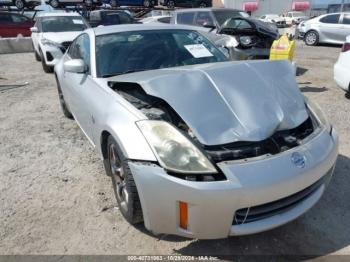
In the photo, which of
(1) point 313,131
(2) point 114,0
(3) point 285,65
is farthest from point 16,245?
(2) point 114,0

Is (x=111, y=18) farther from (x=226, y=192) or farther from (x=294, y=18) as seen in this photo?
(x=294, y=18)

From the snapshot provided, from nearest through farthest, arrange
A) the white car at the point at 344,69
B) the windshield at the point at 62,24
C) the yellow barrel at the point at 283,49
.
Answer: the white car at the point at 344,69, the yellow barrel at the point at 283,49, the windshield at the point at 62,24

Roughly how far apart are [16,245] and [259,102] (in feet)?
6.92

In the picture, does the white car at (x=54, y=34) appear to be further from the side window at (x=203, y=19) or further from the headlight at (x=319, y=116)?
the headlight at (x=319, y=116)

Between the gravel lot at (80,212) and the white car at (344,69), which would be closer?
the gravel lot at (80,212)

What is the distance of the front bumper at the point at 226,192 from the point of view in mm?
1826

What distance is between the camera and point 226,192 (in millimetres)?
1810

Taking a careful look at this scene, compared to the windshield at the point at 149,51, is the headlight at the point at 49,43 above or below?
below

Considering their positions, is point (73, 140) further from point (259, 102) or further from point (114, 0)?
point (114, 0)

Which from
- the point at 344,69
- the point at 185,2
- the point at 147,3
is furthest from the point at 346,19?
the point at 147,3

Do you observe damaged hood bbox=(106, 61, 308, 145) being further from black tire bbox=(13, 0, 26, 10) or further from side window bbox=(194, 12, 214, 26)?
black tire bbox=(13, 0, 26, 10)

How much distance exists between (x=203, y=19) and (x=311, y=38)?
6.86m

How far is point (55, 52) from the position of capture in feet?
27.2

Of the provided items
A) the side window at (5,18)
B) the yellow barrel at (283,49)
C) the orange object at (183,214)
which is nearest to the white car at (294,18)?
the side window at (5,18)
